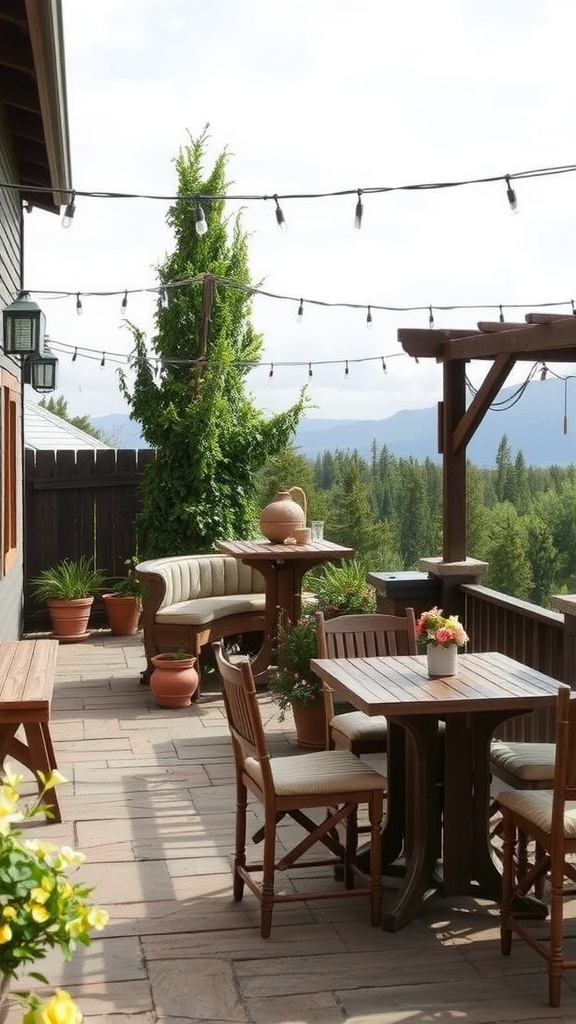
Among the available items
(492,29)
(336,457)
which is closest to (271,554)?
(492,29)

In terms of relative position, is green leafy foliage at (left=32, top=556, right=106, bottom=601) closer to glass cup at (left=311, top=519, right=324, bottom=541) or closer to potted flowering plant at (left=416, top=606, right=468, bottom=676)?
glass cup at (left=311, top=519, right=324, bottom=541)

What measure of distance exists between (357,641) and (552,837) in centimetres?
178

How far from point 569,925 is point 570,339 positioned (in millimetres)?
2500

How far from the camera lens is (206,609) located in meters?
8.29

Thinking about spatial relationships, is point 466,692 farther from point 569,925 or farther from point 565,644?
point 565,644

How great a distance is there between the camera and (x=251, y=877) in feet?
14.6

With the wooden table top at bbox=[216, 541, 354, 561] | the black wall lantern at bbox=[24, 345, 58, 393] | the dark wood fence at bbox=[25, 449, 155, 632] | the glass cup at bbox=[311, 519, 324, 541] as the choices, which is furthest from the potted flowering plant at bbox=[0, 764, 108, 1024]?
the dark wood fence at bbox=[25, 449, 155, 632]

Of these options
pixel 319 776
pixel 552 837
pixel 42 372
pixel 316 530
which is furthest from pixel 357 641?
pixel 42 372

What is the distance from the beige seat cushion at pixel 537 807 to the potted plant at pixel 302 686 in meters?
2.59

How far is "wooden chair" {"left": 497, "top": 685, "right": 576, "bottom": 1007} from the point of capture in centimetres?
349

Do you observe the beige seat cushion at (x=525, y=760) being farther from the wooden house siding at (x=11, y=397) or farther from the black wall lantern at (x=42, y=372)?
the black wall lantern at (x=42, y=372)

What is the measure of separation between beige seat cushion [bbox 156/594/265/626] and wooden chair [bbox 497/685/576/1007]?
14.3 ft

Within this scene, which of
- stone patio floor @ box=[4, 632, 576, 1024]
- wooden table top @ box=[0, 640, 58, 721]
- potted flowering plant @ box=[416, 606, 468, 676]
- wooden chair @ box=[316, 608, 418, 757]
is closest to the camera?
stone patio floor @ box=[4, 632, 576, 1024]

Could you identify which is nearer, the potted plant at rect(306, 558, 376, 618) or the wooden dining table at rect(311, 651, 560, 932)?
the wooden dining table at rect(311, 651, 560, 932)
